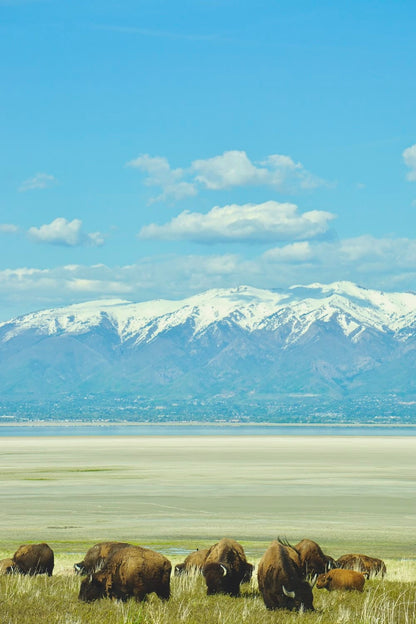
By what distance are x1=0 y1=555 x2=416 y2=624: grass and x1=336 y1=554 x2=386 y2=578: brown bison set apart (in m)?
2.08

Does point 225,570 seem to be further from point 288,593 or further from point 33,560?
point 33,560

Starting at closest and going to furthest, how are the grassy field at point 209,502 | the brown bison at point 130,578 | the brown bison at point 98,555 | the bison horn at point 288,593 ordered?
the bison horn at point 288,593, the brown bison at point 130,578, the brown bison at point 98,555, the grassy field at point 209,502

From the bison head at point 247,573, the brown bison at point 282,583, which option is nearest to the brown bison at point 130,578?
the brown bison at point 282,583

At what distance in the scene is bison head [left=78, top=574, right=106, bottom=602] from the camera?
62.2 ft

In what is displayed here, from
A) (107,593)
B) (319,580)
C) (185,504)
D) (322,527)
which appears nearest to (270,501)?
(185,504)

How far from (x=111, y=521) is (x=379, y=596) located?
74.3ft

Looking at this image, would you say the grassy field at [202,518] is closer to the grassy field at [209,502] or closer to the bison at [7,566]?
the grassy field at [209,502]

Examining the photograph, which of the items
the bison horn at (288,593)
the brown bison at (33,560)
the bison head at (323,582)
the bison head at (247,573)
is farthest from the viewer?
the brown bison at (33,560)

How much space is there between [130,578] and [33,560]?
5.43m

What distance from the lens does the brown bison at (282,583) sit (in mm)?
18172

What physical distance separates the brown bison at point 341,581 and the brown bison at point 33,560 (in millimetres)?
6604

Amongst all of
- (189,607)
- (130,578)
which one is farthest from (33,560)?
(189,607)

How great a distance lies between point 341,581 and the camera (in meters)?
21.3

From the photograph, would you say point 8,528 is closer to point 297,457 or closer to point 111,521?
point 111,521
